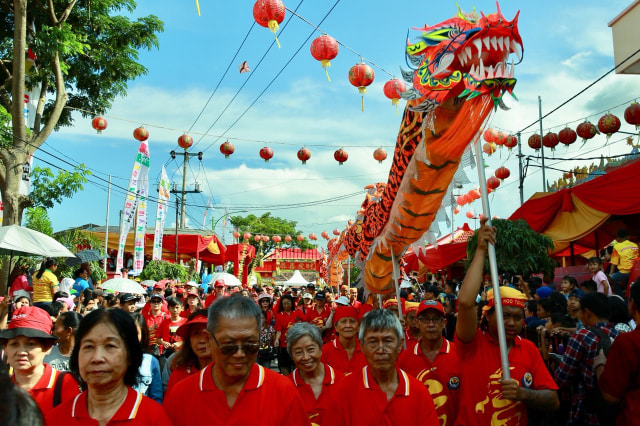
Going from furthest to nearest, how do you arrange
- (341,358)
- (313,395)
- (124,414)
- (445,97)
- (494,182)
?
(494,182)
(341,358)
(445,97)
(313,395)
(124,414)

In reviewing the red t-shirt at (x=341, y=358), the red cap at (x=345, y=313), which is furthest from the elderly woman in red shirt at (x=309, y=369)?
the red cap at (x=345, y=313)

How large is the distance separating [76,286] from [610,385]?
9747 millimetres

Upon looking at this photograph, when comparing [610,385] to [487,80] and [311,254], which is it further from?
[311,254]

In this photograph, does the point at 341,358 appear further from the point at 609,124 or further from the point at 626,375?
the point at 609,124

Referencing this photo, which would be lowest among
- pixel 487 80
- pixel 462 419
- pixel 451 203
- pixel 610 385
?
pixel 462 419

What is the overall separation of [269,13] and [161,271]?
11908mm

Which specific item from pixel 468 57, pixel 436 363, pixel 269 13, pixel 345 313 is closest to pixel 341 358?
pixel 345 313

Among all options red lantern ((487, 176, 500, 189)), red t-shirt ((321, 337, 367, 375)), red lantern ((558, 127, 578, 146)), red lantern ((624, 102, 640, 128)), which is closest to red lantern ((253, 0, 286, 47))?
red t-shirt ((321, 337, 367, 375))

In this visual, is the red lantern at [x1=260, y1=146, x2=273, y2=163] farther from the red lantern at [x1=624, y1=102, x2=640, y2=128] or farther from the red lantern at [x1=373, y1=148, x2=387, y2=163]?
the red lantern at [x1=624, y1=102, x2=640, y2=128]

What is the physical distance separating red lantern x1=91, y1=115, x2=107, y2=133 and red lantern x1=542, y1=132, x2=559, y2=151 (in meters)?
10.7

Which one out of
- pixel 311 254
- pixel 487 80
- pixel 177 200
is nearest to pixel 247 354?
pixel 487 80

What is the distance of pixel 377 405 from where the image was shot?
2361mm

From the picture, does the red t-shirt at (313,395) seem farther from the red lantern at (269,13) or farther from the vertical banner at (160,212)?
the vertical banner at (160,212)

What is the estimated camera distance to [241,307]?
2127 mm
